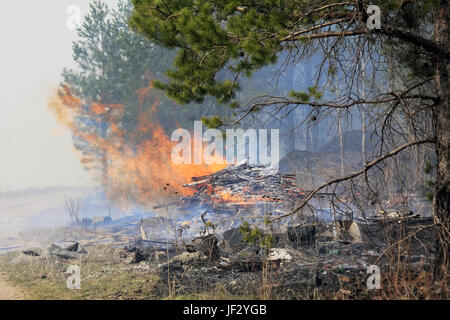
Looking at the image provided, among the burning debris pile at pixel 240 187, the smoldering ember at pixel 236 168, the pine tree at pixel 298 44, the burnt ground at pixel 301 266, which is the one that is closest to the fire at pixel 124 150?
the smoldering ember at pixel 236 168

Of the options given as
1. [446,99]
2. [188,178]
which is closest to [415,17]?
[446,99]

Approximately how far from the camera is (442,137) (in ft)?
19.2

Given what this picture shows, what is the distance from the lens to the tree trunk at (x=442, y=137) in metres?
5.77

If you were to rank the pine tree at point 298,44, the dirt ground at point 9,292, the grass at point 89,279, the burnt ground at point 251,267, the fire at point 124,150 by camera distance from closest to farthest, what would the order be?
the pine tree at point 298,44 → the burnt ground at point 251,267 → the grass at point 89,279 → the dirt ground at point 9,292 → the fire at point 124,150

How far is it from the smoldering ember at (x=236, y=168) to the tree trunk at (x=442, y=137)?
0.06 feet

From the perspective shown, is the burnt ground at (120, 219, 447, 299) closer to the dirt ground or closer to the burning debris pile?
the dirt ground

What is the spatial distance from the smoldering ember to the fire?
0.07m

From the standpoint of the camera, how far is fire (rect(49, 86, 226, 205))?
753 inches

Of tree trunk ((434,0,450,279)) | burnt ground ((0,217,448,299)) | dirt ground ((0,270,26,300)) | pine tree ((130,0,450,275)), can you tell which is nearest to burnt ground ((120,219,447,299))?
burnt ground ((0,217,448,299))

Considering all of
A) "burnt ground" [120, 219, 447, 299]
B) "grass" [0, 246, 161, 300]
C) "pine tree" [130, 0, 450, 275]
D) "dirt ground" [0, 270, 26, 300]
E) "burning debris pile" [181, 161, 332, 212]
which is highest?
"pine tree" [130, 0, 450, 275]

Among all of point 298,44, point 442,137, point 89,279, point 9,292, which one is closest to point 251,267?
point 89,279

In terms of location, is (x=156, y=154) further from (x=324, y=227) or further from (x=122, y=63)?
(x=324, y=227)

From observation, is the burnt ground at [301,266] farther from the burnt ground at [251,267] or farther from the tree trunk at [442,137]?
the tree trunk at [442,137]

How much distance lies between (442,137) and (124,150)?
15953mm
